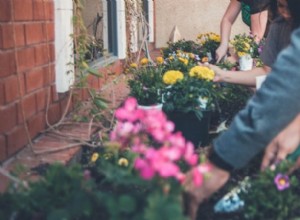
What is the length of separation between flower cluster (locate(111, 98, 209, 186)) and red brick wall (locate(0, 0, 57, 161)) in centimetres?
97

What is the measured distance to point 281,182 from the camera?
1778 mm

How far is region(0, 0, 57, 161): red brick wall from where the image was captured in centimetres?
227

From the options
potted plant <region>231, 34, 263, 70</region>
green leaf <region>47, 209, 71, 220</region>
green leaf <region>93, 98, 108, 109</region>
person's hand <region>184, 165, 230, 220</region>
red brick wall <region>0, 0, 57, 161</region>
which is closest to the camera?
green leaf <region>47, 209, 71, 220</region>

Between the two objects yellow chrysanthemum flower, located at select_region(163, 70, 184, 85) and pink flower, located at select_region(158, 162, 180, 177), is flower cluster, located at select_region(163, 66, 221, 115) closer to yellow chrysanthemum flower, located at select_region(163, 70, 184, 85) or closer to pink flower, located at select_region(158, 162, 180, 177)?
yellow chrysanthemum flower, located at select_region(163, 70, 184, 85)

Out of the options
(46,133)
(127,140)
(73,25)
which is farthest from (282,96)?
(73,25)

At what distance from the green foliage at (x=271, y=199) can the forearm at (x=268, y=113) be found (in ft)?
1.01

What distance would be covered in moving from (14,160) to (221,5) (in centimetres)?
726

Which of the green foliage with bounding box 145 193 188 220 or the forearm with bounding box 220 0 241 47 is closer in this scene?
the green foliage with bounding box 145 193 188 220

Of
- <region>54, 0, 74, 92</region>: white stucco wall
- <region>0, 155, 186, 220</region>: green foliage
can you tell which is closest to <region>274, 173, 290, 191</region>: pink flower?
<region>0, 155, 186, 220</region>: green foliage

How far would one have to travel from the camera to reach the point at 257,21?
5.09 metres

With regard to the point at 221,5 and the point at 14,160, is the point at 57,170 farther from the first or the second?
the point at 221,5

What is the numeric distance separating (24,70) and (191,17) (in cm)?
690

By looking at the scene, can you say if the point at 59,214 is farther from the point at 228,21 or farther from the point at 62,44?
the point at 228,21

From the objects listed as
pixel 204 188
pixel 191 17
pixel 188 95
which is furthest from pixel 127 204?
pixel 191 17
